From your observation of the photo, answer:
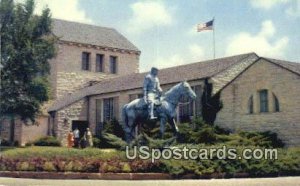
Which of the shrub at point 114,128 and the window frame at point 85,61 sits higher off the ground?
the window frame at point 85,61

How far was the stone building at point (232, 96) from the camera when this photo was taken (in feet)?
99.5

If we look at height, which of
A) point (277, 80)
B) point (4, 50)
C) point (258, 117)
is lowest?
point (258, 117)

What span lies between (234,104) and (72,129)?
18.4 m

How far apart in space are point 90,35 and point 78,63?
3943 millimetres

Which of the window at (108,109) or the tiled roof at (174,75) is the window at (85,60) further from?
the window at (108,109)

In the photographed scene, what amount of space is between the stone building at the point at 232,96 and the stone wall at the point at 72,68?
5474 millimetres

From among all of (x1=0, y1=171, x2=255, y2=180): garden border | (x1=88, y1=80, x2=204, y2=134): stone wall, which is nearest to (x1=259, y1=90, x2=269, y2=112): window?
(x1=88, y1=80, x2=204, y2=134): stone wall

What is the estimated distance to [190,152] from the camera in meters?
18.9

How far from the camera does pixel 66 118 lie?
46062 mm

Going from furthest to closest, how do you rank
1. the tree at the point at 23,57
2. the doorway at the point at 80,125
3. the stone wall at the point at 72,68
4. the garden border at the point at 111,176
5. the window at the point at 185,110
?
the stone wall at the point at 72,68 < the doorway at the point at 80,125 < the window at the point at 185,110 < the tree at the point at 23,57 < the garden border at the point at 111,176

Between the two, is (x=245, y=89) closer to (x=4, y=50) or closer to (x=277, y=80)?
(x=277, y=80)

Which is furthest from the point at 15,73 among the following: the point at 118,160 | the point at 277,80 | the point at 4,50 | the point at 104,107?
the point at 118,160

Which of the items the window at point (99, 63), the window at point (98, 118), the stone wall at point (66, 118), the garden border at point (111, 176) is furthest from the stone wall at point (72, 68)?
the garden border at point (111, 176)

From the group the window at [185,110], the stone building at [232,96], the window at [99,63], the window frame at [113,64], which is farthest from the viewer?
the window frame at [113,64]
